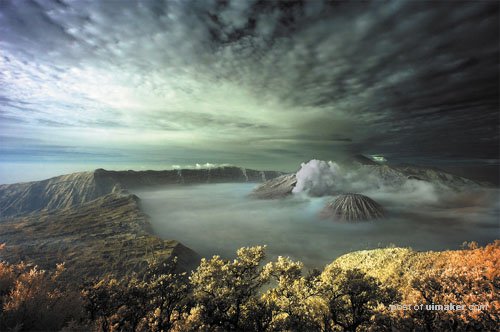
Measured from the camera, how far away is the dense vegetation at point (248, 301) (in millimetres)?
25391

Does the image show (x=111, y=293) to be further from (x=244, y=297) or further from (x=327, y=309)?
(x=327, y=309)

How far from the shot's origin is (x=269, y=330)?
27938 mm

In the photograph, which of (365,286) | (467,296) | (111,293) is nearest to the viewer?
(467,296)

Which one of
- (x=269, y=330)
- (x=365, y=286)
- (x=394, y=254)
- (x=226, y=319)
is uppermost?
(x=365, y=286)

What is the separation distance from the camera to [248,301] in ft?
99.2

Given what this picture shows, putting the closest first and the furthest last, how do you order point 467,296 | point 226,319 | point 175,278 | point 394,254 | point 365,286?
point 467,296
point 226,319
point 365,286
point 175,278
point 394,254

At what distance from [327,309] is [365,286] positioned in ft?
18.5

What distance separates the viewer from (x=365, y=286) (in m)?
29.1

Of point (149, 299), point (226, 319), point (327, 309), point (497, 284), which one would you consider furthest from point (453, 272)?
point (149, 299)

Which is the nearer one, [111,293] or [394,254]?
[111,293]

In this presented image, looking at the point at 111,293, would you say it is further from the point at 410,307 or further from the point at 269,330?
the point at 410,307

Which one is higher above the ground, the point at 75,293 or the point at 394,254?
the point at 75,293

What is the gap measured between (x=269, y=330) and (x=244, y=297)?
464 cm

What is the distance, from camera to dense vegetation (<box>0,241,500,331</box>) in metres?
25.4
